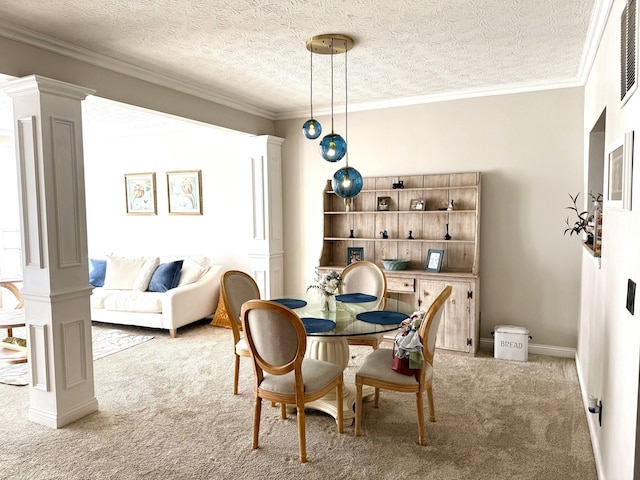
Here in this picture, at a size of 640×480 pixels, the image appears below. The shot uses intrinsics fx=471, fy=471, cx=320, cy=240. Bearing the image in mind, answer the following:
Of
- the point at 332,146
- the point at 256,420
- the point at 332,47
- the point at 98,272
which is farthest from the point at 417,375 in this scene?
the point at 98,272

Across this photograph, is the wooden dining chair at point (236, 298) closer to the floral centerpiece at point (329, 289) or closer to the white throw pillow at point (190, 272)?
the floral centerpiece at point (329, 289)

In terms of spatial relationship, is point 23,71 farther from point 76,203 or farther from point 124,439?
point 124,439

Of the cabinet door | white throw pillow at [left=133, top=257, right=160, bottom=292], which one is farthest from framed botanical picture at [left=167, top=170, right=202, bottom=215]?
the cabinet door

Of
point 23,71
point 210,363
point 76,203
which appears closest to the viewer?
point 23,71

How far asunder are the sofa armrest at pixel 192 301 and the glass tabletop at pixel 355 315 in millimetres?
2100

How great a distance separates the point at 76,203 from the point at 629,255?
3223 millimetres

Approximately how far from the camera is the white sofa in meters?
5.47

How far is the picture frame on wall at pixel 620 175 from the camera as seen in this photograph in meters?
1.90

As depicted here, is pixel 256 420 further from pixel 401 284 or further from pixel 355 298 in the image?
pixel 401 284

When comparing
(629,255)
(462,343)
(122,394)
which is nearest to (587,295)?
(462,343)

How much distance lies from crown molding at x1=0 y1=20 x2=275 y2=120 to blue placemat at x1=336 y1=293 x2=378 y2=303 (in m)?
2.34

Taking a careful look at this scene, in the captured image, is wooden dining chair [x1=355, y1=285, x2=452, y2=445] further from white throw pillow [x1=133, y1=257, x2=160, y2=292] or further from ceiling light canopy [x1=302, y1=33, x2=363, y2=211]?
white throw pillow [x1=133, y1=257, x2=160, y2=292]

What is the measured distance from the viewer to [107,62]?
352 cm

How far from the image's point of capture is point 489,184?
4.71 metres
